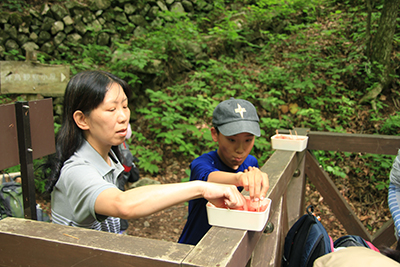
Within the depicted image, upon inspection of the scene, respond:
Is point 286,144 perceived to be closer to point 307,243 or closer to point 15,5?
point 307,243

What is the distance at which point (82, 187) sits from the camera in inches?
44.1

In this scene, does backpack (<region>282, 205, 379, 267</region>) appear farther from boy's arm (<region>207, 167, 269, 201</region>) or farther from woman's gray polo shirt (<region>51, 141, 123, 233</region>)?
woman's gray polo shirt (<region>51, 141, 123, 233</region>)

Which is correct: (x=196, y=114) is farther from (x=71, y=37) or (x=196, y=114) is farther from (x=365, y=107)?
(x=71, y=37)

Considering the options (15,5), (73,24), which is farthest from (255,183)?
(15,5)

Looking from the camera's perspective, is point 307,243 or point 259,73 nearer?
point 307,243

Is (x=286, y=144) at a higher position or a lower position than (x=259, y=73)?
lower

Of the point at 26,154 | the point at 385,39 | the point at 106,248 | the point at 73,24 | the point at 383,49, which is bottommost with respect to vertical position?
the point at 106,248

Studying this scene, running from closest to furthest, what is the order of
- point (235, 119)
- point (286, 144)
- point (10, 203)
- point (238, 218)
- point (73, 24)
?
point (238, 218), point (235, 119), point (10, 203), point (286, 144), point (73, 24)

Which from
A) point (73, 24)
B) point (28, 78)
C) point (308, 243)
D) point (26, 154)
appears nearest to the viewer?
point (26, 154)

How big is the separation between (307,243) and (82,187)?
1.12 m

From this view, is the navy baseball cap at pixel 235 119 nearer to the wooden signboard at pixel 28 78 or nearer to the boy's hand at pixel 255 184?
the boy's hand at pixel 255 184

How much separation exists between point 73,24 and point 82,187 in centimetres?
673

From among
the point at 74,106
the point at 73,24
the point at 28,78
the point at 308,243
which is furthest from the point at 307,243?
the point at 73,24

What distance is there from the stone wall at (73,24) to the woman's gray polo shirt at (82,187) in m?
5.97
